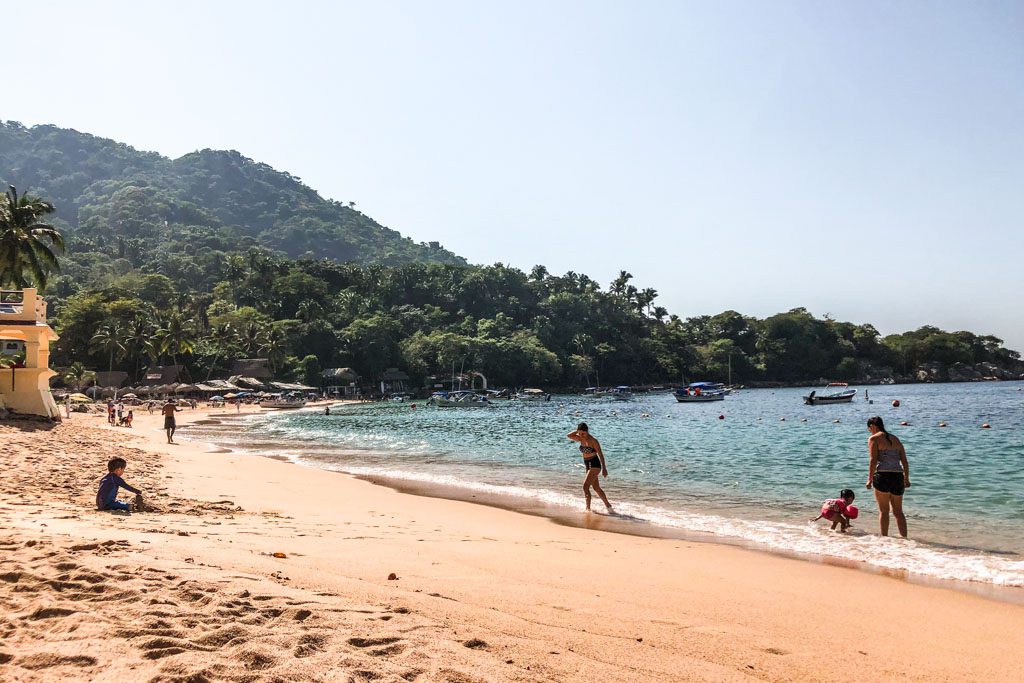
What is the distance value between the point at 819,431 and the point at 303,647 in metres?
37.4

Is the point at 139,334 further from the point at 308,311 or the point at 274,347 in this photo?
the point at 308,311

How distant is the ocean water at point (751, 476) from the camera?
9.78 m

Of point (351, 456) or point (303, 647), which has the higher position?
point (303, 647)

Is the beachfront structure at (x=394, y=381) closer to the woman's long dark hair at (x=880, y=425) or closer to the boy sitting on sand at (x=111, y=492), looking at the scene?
the boy sitting on sand at (x=111, y=492)

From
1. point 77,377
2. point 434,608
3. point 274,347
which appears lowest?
point 434,608

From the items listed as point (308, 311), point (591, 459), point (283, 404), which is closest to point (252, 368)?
point (283, 404)

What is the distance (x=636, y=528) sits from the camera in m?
11.1

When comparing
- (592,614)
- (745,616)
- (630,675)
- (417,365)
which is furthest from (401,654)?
(417,365)

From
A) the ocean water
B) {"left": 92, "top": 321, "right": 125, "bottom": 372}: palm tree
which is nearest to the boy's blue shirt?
the ocean water

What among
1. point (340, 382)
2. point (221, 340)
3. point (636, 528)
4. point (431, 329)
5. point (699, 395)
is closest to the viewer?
point (636, 528)

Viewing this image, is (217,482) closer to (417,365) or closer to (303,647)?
(303,647)

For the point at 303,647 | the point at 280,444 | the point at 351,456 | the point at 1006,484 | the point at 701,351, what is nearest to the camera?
the point at 303,647

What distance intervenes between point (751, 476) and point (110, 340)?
252 feet

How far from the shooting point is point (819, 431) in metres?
36.3
